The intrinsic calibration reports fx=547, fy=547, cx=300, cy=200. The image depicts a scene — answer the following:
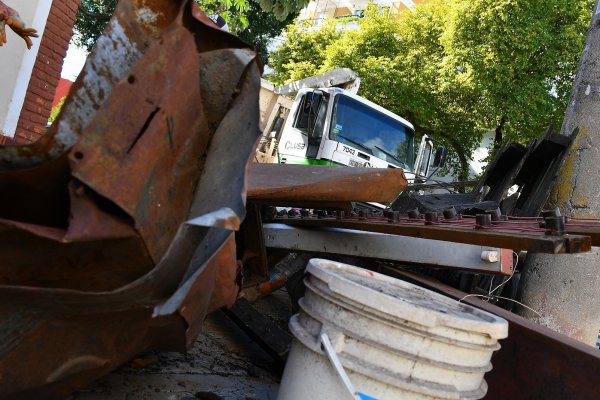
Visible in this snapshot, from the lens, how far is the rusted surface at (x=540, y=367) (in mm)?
2219

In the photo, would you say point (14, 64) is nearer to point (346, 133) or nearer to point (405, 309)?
point (346, 133)

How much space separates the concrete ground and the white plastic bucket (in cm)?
94

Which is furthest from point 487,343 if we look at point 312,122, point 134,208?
point 312,122

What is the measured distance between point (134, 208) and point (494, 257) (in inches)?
78.6

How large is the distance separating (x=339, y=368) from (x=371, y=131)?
7593mm

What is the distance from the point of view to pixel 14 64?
20.2 ft

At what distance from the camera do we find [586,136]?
3891 millimetres

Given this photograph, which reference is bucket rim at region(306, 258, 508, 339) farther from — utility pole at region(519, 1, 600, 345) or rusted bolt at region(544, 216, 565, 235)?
utility pole at region(519, 1, 600, 345)

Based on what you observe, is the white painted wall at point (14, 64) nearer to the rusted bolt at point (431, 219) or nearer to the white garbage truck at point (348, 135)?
the white garbage truck at point (348, 135)

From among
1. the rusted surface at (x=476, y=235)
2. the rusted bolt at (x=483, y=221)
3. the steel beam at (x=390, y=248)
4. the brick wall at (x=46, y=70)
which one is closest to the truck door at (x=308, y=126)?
the brick wall at (x=46, y=70)

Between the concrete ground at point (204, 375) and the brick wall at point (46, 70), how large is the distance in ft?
13.7

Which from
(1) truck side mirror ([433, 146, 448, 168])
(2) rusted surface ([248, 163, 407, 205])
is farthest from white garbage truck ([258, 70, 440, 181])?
(2) rusted surface ([248, 163, 407, 205])

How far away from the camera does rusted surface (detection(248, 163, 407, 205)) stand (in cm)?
271

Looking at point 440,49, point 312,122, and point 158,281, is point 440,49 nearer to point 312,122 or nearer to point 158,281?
point 312,122
